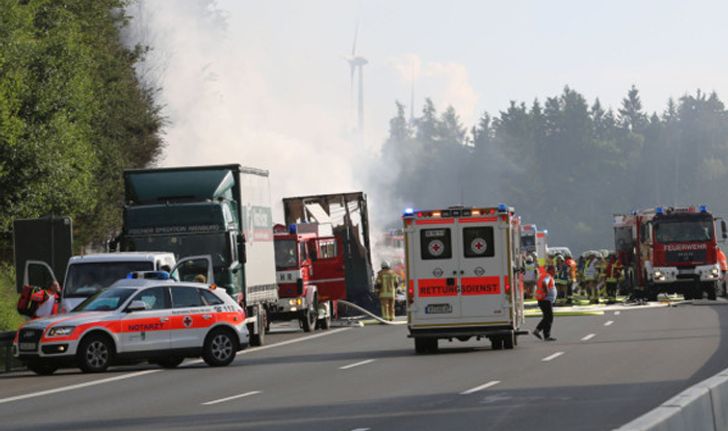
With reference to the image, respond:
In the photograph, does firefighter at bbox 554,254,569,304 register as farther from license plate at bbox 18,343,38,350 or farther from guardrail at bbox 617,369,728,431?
guardrail at bbox 617,369,728,431

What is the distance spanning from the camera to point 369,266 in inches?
1901

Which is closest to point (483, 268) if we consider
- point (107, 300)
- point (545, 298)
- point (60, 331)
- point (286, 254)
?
point (545, 298)

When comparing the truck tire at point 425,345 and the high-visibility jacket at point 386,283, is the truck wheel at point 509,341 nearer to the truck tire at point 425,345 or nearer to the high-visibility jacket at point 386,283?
the truck tire at point 425,345

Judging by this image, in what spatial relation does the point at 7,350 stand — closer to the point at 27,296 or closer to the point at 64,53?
the point at 27,296

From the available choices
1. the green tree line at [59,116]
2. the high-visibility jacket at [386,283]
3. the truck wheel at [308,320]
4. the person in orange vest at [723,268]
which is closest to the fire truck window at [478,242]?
the truck wheel at [308,320]

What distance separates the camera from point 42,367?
27.5 meters

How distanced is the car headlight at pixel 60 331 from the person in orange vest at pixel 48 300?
9.36ft

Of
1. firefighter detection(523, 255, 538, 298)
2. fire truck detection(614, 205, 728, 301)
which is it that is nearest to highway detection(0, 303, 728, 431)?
fire truck detection(614, 205, 728, 301)

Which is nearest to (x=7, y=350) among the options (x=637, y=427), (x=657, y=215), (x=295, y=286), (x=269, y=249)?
(x=269, y=249)

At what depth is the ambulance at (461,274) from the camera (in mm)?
29547

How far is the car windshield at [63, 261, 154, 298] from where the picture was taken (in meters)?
30.0

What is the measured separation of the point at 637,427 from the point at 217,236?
2363cm

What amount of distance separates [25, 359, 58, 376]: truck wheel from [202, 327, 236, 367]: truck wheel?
253 cm

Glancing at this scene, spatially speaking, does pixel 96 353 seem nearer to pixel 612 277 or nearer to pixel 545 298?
pixel 545 298
